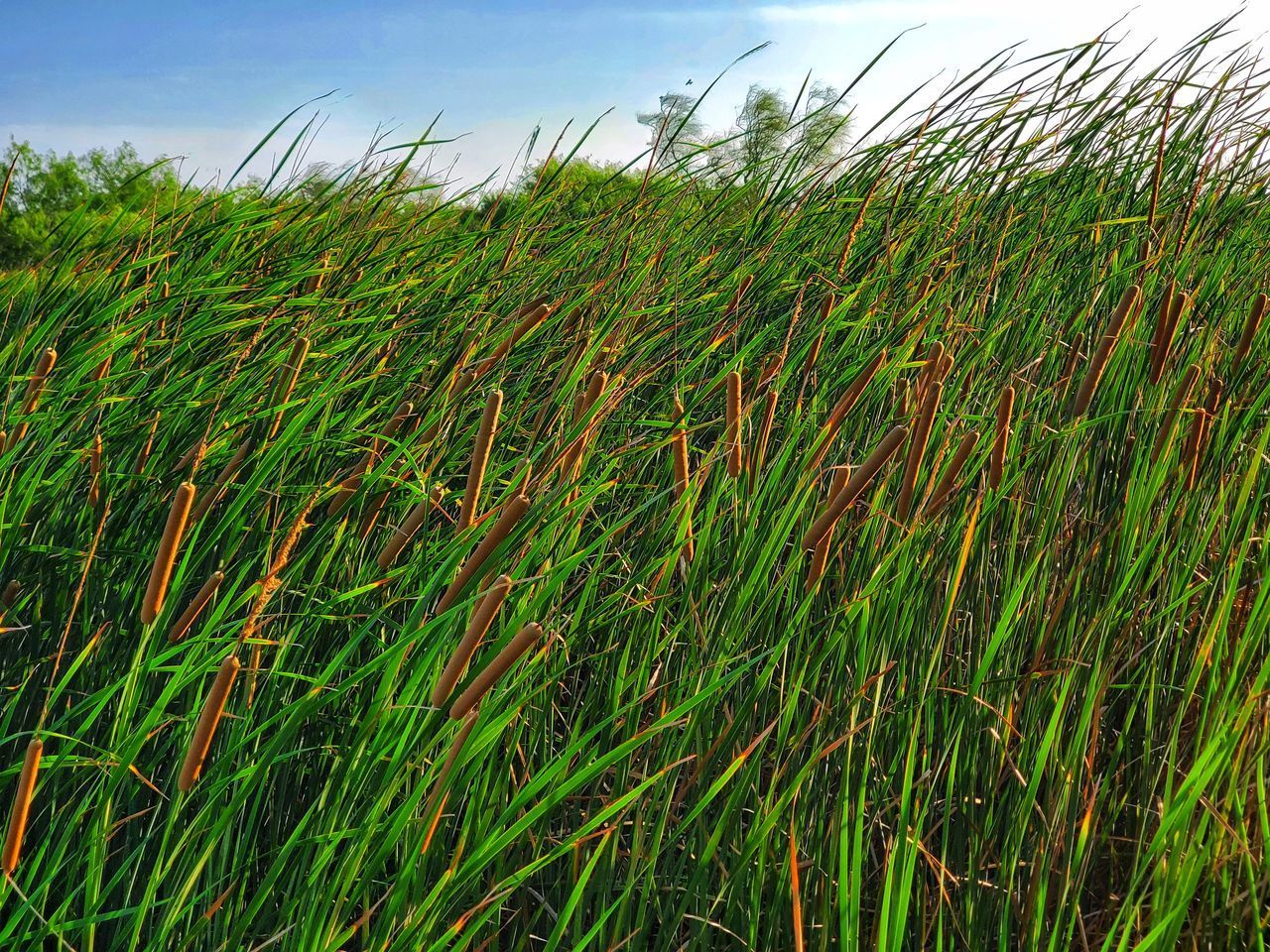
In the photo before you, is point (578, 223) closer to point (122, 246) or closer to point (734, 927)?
point (122, 246)

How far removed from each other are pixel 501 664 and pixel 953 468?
2.20 feet

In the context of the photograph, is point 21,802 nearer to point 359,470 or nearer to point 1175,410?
point 359,470

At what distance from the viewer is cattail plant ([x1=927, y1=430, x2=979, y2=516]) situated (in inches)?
45.4

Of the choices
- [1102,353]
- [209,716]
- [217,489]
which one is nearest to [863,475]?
[1102,353]

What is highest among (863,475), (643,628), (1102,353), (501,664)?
(1102,353)

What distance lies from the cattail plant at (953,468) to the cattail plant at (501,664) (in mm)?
602

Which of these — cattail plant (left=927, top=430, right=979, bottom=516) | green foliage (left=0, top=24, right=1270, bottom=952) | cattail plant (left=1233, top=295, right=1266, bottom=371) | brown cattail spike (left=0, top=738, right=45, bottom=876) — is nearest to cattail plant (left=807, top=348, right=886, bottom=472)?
green foliage (left=0, top=24, right=1270, bottom=952)

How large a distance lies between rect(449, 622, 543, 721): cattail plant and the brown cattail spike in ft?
1.01

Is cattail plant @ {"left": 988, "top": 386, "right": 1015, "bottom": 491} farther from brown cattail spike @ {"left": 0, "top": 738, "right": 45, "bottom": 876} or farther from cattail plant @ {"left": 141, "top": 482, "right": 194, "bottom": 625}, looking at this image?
brown cattail spike @ {"left": 0, "top": 738, "right": 45, "bottom": 876}

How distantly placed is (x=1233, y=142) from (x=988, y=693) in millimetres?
1974

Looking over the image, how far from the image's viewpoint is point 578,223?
263cm

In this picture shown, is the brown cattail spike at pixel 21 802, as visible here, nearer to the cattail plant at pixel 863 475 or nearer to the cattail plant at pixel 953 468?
the cattail plant at pixel 863 475

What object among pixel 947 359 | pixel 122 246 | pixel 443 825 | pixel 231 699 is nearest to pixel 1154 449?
pixel 947 359

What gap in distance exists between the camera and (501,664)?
2.53ft
